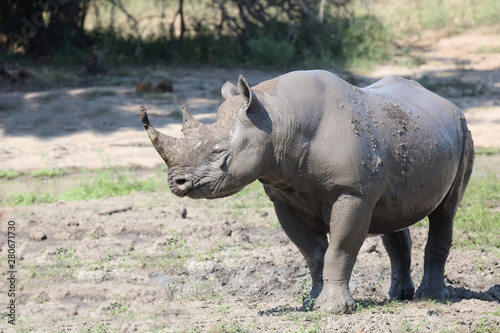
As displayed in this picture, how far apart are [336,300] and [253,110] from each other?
1.34 metres

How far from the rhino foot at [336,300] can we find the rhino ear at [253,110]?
1136 millimetres

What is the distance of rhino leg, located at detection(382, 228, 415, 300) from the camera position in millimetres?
5816

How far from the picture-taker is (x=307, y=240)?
516cm

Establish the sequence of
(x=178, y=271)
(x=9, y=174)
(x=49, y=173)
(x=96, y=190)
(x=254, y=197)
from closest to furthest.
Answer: (x=178, y=271), (x=254, y=197), (x=96, y=190), (x=9, y=174), (x=49, y=173)

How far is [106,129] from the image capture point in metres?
12.2

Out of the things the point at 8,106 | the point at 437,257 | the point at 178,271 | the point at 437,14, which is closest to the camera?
the point at 437,257

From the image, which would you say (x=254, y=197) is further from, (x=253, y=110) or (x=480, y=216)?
(x=253, y=110)

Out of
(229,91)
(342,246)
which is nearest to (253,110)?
(229,91)

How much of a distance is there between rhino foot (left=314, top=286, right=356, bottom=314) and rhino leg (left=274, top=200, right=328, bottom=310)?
29 centimetres

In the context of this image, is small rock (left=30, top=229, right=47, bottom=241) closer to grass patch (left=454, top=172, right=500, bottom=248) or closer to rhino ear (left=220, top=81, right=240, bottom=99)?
rhino ear (left=220, top=81, right=240, bottom=99)

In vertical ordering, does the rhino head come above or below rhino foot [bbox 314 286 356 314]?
above

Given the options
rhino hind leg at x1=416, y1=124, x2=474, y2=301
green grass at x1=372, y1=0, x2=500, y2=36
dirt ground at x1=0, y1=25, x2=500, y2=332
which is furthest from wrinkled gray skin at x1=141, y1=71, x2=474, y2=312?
green grass at x1=372, y1=0, x2=500, y2=36

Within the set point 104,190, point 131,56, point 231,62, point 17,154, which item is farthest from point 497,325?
point 131,56

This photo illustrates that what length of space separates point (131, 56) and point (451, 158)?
42.3ft
